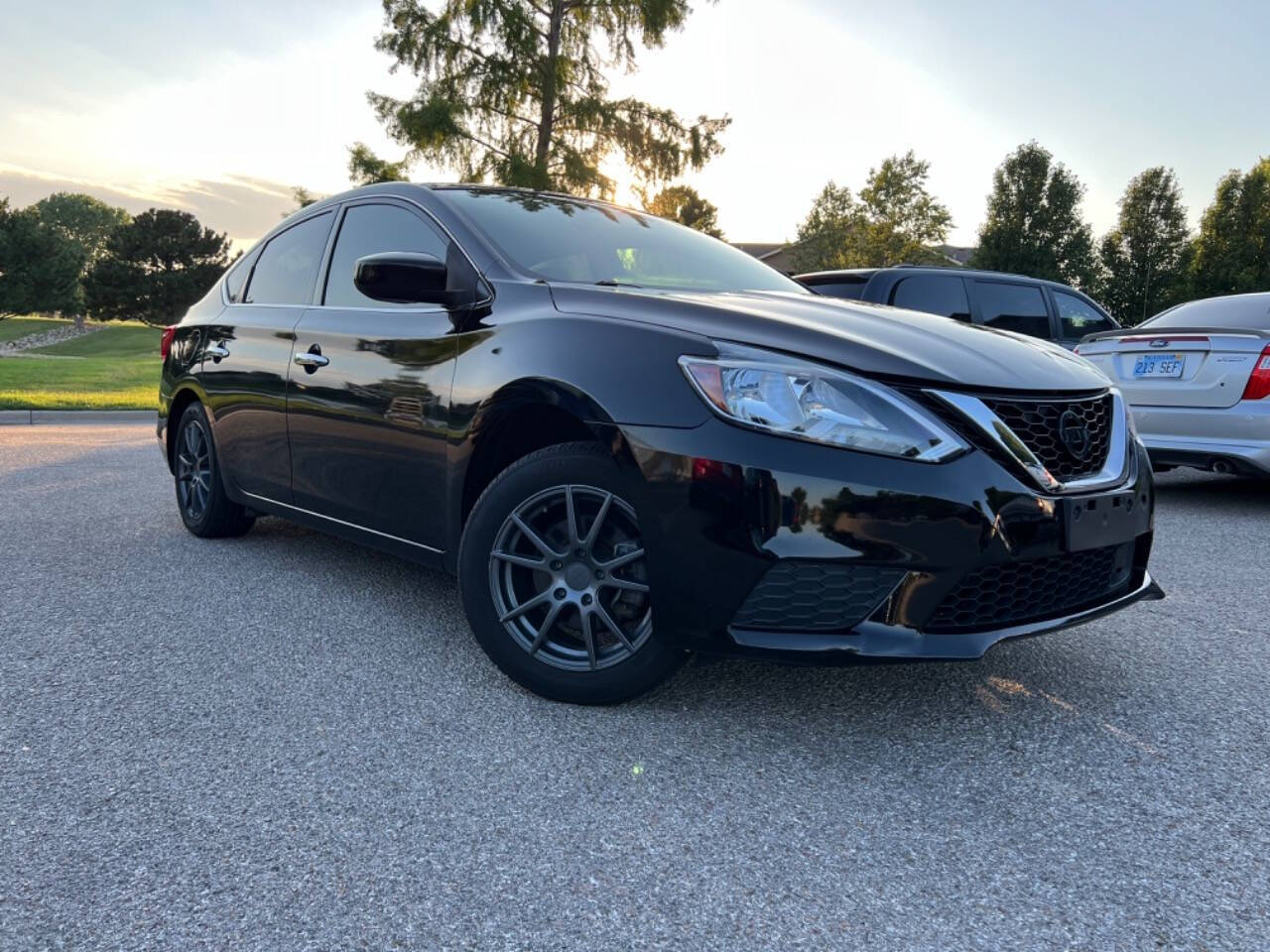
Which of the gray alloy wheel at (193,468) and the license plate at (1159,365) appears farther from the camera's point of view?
the license plate at (1159,365)

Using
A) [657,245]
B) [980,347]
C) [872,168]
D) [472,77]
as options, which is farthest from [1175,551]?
[872,168]

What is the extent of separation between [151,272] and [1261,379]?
57.6m

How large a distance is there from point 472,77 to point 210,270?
3368 cm

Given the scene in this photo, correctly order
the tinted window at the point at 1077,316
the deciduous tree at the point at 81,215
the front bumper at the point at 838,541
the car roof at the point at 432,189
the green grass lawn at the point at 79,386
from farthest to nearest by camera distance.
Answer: the deciduous tree at the point at 81,215
the green grass lawn at the point at 79,386
the tinted window at the point at 1077,316
the car roof at the point at 432,189
the front bumper at the point at 838,541

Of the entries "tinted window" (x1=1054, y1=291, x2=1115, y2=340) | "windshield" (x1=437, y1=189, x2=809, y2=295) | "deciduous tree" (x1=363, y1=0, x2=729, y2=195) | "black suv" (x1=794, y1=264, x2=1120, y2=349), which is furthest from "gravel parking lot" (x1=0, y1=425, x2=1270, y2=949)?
"deciduous tree" (x1=363, y1=0, x2=729, y2=195)

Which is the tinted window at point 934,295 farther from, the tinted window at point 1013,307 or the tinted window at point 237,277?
the tinted window at point 237,277

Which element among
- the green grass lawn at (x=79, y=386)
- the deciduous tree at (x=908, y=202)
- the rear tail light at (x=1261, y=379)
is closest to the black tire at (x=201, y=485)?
the rear tail light at (x=1261, y=379)

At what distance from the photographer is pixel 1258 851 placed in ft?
6.48

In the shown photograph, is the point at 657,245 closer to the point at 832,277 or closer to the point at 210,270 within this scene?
the point at 832,277

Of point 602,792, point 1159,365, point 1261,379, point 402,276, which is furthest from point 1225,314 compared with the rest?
point 602,792

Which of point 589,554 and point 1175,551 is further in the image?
point 1175,551

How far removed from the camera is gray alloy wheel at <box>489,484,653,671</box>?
257cm

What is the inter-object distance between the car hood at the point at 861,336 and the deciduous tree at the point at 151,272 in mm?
54279

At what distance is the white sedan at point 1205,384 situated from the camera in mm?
5867
